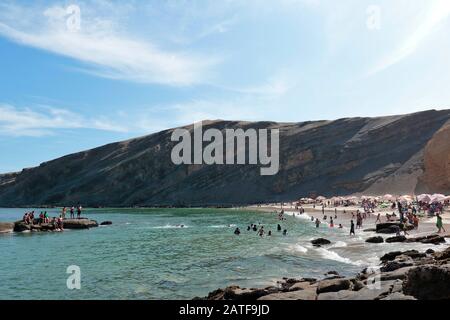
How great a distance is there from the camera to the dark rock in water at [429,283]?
10711 millimetres

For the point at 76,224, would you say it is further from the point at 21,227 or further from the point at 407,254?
the point at 407,254

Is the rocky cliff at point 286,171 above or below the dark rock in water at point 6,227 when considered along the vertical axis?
above

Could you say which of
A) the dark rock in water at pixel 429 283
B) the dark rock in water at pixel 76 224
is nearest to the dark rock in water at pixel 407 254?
the dark rock in water at pixel 429 283

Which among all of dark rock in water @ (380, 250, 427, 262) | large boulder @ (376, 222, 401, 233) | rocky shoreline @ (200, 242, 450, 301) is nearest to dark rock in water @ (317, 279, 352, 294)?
rocky shoreline @ (200, 242, 450, 301)

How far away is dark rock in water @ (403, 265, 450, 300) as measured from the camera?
10.7 metres

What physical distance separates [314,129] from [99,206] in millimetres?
86130

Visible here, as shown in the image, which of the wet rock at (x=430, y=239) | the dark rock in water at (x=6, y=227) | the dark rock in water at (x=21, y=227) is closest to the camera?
the wet rock at (x=430, y=239)

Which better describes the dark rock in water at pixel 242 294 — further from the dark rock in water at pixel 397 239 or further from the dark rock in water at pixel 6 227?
the dark rock in water at pixel 6 227

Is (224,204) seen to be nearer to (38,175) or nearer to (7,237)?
(7,237)

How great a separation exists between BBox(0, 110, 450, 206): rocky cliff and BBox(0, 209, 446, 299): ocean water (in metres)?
56.0

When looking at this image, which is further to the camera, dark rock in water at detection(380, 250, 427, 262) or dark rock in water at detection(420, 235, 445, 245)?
dark rock in water at detection(420, 235, 445, 245)

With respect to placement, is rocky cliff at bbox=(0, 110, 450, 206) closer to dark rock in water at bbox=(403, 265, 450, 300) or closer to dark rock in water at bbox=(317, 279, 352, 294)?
dark rock in water at bbox=(317, 279, 352, 294)

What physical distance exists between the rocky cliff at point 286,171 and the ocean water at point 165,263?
5605 centimetres

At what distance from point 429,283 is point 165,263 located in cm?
1934
